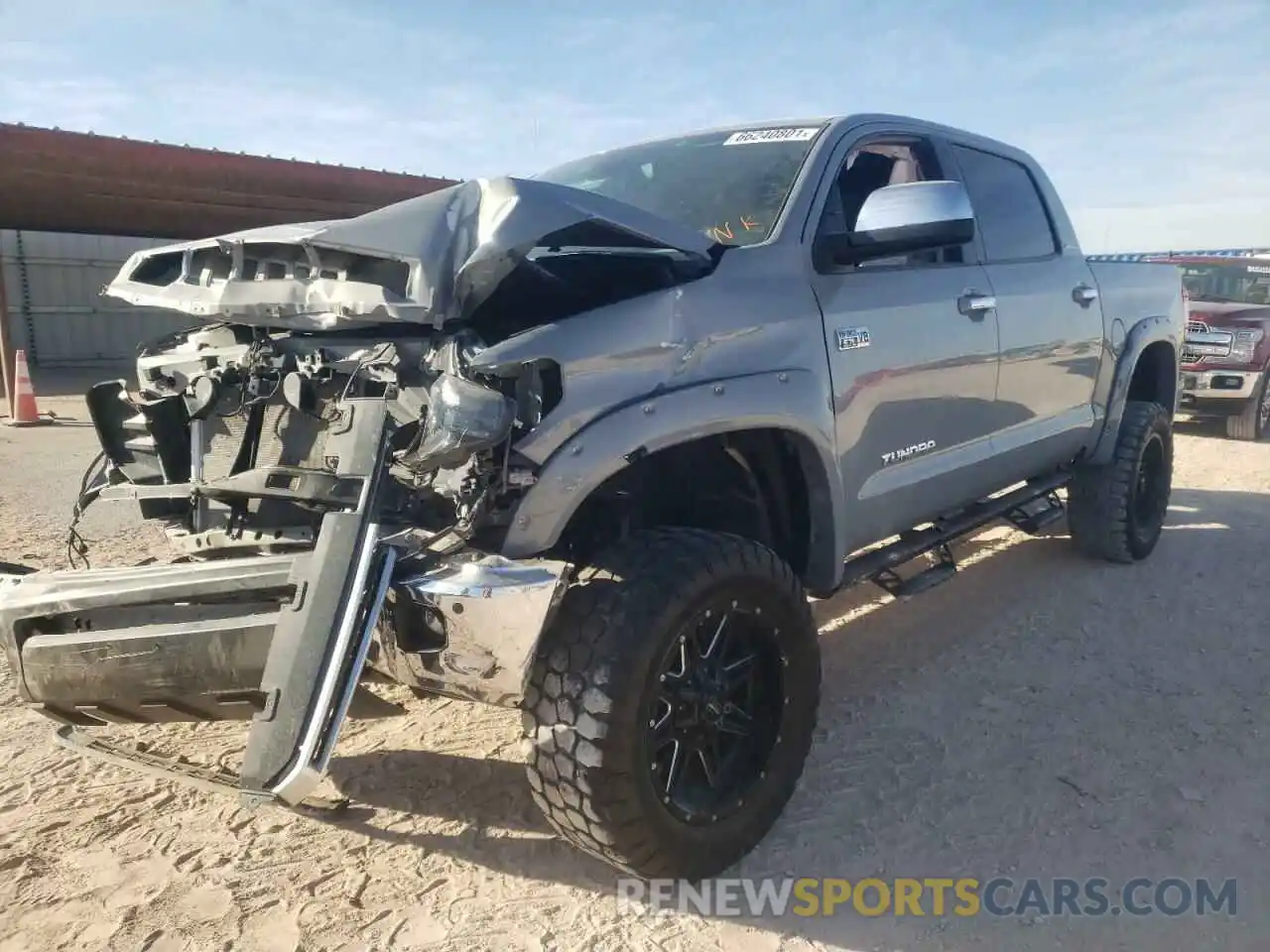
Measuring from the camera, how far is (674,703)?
8.13ft

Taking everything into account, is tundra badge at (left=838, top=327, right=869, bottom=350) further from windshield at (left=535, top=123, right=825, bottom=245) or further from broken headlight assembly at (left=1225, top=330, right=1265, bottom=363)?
broken headlight assembly at (left=1225, top=330, right=1265, bottom=363)

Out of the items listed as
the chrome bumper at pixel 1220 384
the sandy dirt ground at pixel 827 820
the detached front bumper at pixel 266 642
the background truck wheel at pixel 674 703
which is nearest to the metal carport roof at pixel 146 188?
the sandy dirt ground at pixel 827 820

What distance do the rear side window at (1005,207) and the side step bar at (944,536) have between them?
3.52 ft

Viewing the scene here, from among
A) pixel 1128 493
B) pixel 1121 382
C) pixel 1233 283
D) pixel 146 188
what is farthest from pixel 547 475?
pixel 146 188

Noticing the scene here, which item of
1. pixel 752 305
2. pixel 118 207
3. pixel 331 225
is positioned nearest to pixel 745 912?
pixel 752 305

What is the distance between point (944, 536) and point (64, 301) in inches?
734

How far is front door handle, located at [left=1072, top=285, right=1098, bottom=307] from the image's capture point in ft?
14.9

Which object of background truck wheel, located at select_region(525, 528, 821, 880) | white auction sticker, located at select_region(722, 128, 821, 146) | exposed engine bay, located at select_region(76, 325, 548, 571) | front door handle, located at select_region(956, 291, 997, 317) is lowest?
background truck wheel, located at select_region(525, 528, 821, 880)

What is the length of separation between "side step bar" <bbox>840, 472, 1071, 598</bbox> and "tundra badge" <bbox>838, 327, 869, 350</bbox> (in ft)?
2.47

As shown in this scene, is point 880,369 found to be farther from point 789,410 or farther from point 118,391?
point 118,391

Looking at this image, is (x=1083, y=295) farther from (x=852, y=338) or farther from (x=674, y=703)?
(x=674, y=703)

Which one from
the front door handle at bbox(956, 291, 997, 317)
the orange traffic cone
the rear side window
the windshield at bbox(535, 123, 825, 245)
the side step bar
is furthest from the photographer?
the orange traffic cone

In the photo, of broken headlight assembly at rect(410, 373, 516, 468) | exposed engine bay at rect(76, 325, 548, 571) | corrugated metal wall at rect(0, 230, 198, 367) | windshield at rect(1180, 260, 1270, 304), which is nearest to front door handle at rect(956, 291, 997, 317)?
exposed engine bay at rect(76, 325, 548, 571)

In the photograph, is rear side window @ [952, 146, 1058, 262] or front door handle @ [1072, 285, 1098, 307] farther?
front door handle @ [1072, 285, 1098, 307]
